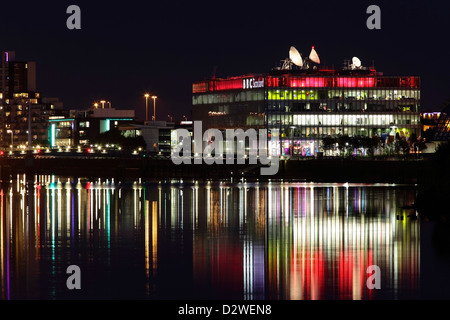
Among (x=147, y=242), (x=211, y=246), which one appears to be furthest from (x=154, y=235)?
(x=211, y=246)

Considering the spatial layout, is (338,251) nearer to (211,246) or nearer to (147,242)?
(211,246)

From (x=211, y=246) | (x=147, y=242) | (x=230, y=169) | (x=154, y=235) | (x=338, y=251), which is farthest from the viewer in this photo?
(x=230, y=169)

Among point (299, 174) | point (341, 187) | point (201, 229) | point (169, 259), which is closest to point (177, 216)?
point (201, 229)

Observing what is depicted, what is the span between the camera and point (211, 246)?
2253 inches

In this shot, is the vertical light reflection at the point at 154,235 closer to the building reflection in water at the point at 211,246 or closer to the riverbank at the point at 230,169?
the building reflection in water at the point at 211,246

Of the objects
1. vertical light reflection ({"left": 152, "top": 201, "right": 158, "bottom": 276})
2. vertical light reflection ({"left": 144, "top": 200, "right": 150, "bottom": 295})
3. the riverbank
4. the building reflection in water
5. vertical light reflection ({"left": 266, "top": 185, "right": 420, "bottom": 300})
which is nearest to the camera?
vertical light reflection ({"left": 266, "top": 185, "right": 420, "bottom": 300})

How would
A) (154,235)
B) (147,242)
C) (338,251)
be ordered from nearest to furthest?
(338,251), (147,242), (154,235)

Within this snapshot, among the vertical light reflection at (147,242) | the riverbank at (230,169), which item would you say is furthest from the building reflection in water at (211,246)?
the riverbank at (230,169)

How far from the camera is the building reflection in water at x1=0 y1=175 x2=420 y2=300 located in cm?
4262

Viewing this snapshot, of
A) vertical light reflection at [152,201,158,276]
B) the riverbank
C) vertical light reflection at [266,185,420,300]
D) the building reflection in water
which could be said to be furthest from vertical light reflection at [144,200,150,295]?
the riverbank

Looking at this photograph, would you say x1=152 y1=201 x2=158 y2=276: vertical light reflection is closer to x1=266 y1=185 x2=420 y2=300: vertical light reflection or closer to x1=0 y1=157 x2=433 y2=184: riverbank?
x1=266 y1=185 x2=420 y2=300: vertical light reflection

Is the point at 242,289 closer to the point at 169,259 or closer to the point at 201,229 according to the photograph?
the point at 169,259

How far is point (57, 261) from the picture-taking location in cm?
5028
